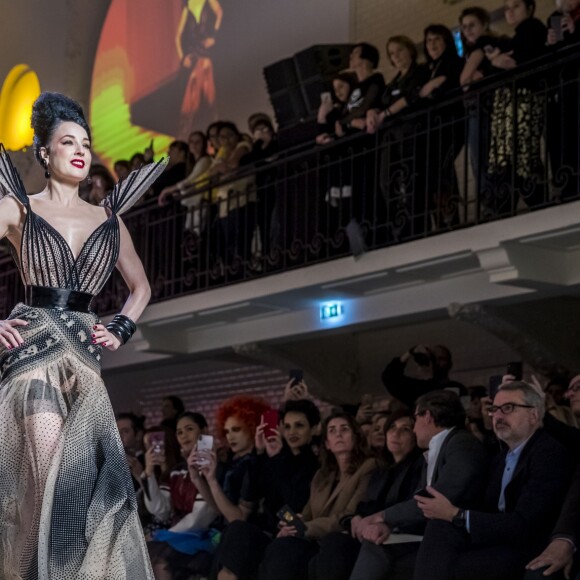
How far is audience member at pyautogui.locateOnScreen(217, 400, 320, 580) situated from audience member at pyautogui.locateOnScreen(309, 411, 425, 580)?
727mm

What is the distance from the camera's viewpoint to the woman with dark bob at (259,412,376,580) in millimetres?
7438

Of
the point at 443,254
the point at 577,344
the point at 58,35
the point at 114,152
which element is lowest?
the point at 577,344

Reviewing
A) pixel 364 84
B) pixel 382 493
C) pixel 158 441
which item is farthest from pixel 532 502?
pixel 364 84

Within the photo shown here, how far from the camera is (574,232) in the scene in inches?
334

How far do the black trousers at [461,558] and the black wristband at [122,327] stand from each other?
2612mm

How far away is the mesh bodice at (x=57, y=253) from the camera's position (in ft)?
13.2

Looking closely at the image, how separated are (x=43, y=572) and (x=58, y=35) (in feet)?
46.0

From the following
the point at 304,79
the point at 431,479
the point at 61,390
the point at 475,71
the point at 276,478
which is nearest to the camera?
the point at 61,390

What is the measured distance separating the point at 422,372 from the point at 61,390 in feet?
19.9

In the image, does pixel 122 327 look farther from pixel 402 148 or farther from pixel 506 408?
pixel 402 148

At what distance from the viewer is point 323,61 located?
1179 centimetres

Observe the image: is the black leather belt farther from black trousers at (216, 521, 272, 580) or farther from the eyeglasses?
black trousers at (216, 521, 272, 580)

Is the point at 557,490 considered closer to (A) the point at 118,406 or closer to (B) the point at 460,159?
(B) the point at 460,159

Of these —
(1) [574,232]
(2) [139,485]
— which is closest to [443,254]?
(1) [574,232]
